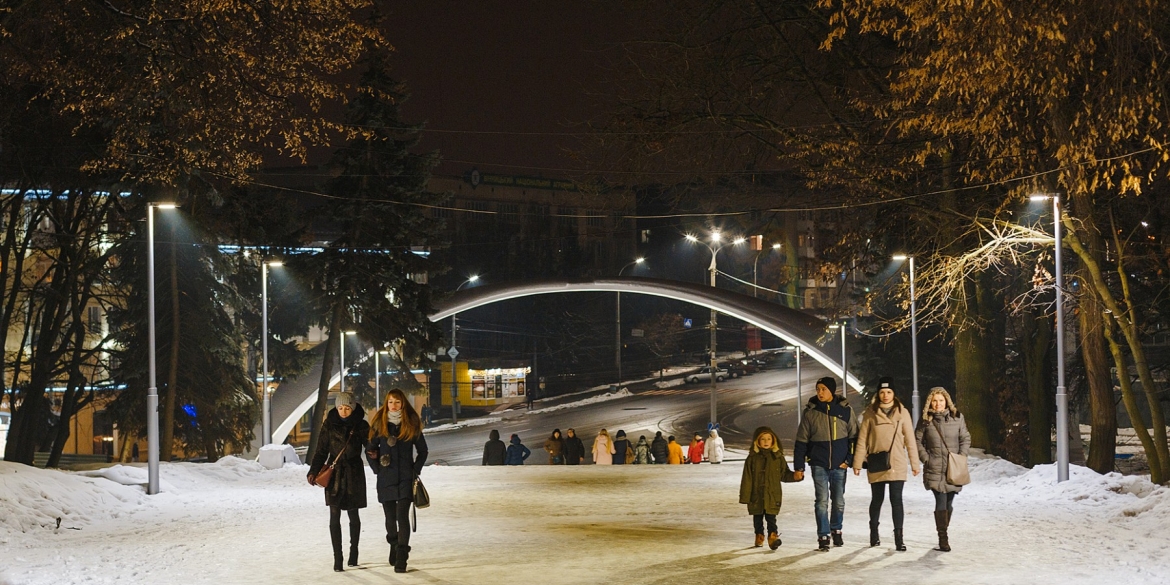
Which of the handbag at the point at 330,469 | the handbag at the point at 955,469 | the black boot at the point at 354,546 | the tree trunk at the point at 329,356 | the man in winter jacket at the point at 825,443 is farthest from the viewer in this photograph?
the tree trunk at the point at 329,356

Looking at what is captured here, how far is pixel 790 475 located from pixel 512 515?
530cm

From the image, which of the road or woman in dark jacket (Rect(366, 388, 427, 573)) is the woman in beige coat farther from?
the road

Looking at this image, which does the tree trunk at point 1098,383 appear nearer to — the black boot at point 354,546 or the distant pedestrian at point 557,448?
the distant pedestrian at point 557,448

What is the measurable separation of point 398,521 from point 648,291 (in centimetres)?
4672

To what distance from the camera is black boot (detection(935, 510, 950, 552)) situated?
12109mm

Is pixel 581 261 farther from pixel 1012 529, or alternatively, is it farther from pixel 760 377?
pixel 1012 529

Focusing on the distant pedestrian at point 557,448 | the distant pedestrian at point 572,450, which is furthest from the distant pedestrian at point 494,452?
the distant pedestrian at point 572,450

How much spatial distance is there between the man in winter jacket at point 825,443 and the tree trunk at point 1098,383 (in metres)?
12.8

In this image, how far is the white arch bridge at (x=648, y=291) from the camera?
5244 cm

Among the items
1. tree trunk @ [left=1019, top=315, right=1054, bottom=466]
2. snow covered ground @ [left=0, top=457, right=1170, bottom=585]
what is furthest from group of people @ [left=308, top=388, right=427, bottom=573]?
tree trunk @ [left=1019, top=315, right=1054, bottom=466]

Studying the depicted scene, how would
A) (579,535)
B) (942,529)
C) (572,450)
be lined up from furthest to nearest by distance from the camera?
1. (572,450)
2. (579,535)
3. (942,529)

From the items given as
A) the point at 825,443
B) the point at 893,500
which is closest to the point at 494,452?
the point at 825,443

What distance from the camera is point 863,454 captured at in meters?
12.3

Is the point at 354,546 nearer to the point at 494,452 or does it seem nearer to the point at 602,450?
the point at 602,450
